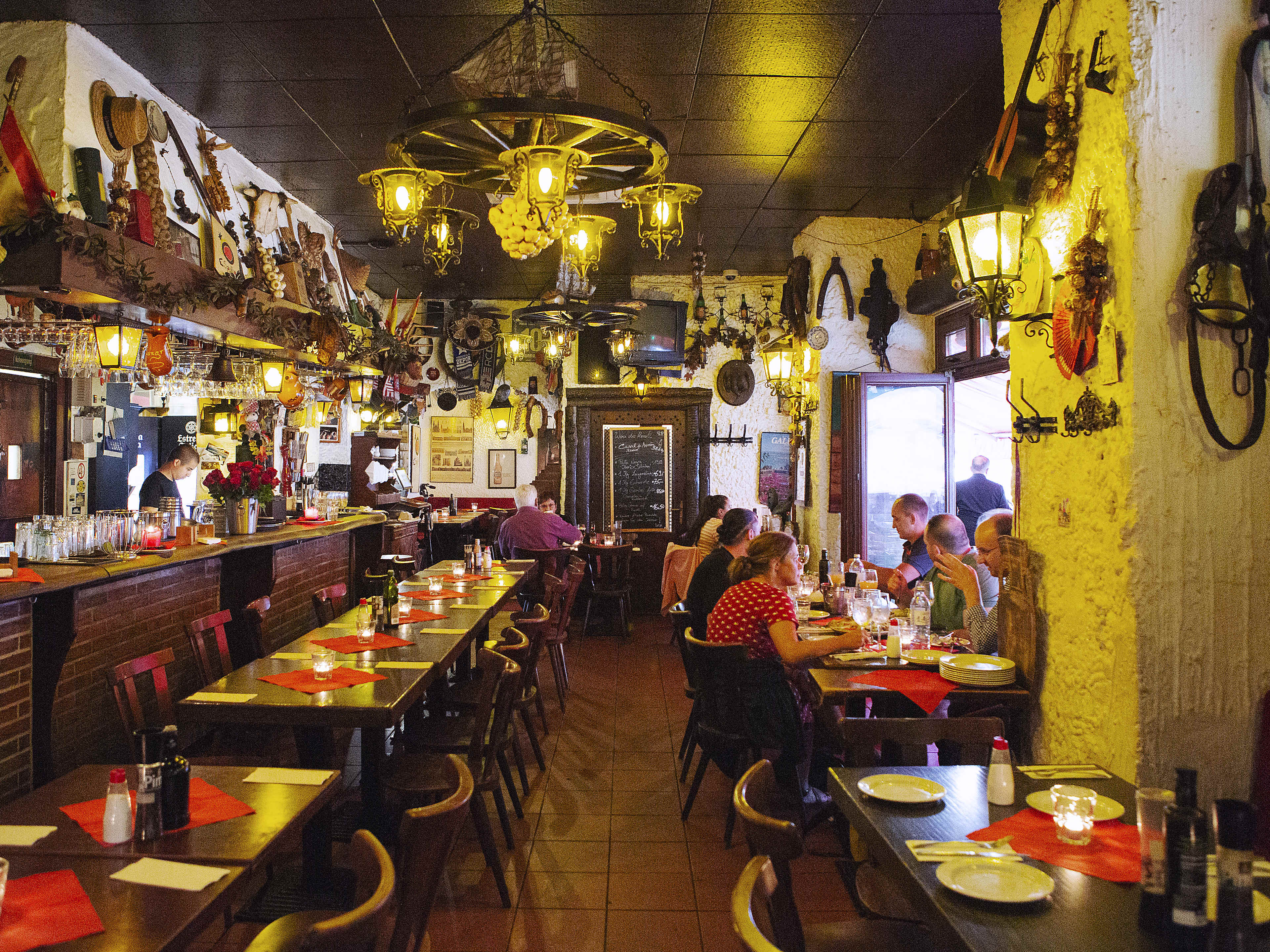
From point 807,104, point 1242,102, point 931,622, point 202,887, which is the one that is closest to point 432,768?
point 202,887

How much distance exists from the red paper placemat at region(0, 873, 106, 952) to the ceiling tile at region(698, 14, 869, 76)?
4.26m

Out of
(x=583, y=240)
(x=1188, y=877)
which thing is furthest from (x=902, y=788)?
(x=583, y=240)

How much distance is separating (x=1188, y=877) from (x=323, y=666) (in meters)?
2.93

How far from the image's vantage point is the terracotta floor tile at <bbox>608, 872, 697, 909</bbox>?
346 centimetres

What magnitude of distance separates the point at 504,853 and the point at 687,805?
2.98ft

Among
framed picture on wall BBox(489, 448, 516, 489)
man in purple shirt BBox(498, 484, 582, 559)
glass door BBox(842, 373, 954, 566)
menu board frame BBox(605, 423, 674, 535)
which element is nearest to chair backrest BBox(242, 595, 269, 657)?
man in purple shirt BBox(498, 484, 582, 559)

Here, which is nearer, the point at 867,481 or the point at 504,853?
the point at 504,853

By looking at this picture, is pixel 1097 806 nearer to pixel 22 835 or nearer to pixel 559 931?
pixel 559 931

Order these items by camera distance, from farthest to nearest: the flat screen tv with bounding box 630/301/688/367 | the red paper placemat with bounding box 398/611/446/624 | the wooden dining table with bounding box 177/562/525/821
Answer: the flat screen tv with bounding box 630/301/688/367 → the red paper placemat with bounding box 398/611/446/624 → the wooden dining table with bounding box 177/562/525/821

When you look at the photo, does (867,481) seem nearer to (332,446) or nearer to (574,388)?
(574,388)

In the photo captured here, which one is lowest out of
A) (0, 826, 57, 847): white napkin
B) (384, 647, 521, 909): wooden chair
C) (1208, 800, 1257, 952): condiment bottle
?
(384, 647, 521, 909): wooden chair

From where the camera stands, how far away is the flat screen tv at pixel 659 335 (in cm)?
985

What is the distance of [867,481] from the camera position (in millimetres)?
7625

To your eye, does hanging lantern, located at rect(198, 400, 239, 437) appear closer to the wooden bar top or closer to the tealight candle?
the wooden bar top
